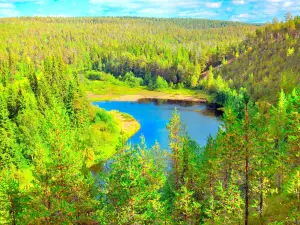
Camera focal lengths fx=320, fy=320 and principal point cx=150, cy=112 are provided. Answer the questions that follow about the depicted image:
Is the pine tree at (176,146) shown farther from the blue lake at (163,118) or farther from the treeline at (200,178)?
the blue lake at (163,118)

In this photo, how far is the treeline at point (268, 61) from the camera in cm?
12636

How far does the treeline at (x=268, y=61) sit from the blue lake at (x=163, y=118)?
2149 cm

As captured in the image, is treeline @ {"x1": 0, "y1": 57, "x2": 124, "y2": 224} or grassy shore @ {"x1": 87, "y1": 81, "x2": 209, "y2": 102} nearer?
treeline @ {"x1": 0, "y1": 57, "x2": 124, "y2": 224}

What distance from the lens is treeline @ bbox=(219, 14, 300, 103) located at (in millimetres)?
126363

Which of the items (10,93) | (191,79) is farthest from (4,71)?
(191,79)

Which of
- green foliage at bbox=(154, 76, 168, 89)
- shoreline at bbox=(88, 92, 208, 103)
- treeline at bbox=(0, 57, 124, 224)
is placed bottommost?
shoreline at bbox=(88, 92, 208, 103)

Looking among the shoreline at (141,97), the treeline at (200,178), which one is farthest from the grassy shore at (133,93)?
the treeline at (200,178)

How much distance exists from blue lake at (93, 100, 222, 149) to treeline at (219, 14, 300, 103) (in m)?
21.5

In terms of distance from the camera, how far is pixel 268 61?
154625mm

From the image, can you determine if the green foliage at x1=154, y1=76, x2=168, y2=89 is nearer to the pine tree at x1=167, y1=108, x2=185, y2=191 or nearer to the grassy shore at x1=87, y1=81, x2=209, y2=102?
the grassy shore at x1=87, y1=81, x2=209, y2=102

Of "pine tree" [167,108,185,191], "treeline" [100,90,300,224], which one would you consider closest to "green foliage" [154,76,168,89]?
"treeline" [100,90,300,224]

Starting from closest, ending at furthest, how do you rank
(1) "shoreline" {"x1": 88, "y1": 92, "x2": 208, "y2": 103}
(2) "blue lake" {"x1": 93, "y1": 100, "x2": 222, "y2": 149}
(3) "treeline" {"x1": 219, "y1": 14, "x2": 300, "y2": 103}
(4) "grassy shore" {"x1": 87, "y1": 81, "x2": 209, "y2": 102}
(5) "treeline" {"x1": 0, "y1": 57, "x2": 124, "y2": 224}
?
1. (5) "treeline" {"x1": 0, "y1": 57, "x2": 124, "y2": 224}
2. (2) "blue lake" {"x1": 93, "y1": 100, "x2": 222, "y2": 149}
3. (3) "treeline" {"x1": 219, "y1": 14, "x2": 300, "y2": 103}
4. (1) "shoreline" {"x1": 88, "y1": 92, "x2": 208, "y2": 103}
5. (4) "grassy shore" {"x1": 87, "y1": 81, "x2": 209, "y2": 102}

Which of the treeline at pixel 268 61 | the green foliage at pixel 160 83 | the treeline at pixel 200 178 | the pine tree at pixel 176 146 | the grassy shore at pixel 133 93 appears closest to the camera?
the treeline at pixel 200 178

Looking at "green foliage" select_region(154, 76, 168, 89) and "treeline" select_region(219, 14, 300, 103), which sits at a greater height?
"treeline" select_region(219, 14, 300, 103)
